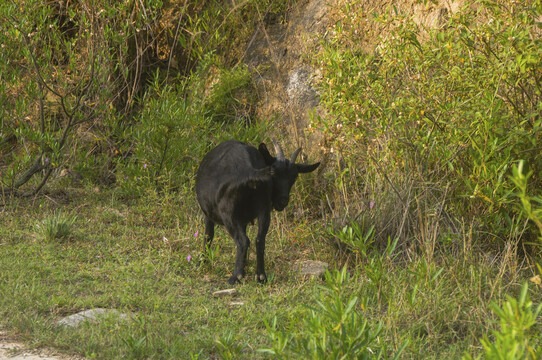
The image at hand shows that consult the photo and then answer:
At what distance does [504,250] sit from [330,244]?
5.10 ft

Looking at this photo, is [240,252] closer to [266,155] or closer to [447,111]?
[266,155]

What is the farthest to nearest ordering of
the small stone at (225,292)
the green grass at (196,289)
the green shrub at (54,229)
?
1. the green shrub at (54,229)
2. the small stone at (225,292)
3. the green grass at (196,289)

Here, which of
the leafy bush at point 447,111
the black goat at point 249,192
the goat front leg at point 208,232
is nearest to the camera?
the leafy bush at point 447,111

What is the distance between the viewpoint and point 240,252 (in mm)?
6105

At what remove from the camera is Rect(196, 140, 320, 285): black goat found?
19.8 feet

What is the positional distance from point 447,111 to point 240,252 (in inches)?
82.4

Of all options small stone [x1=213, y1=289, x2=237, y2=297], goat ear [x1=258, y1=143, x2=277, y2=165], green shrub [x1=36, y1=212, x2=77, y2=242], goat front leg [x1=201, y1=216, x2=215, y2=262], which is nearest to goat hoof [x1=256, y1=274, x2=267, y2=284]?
small stone [x1=213, y1=289, x2=237, y2=297]

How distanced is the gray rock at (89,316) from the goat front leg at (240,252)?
1.22 m

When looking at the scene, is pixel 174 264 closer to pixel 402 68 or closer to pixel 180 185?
pixel 180 185

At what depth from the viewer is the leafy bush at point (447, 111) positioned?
5.50 metres

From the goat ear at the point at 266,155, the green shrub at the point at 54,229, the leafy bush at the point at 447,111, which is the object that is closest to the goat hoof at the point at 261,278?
the goat ear at the point at 266,155

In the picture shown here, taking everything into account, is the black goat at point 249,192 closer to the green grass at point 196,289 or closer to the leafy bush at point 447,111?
the green grass at point 196,289

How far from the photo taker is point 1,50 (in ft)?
26.1

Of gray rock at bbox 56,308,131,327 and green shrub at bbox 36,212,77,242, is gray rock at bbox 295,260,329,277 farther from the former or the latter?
green shrub at bbox 36,212,77,242
